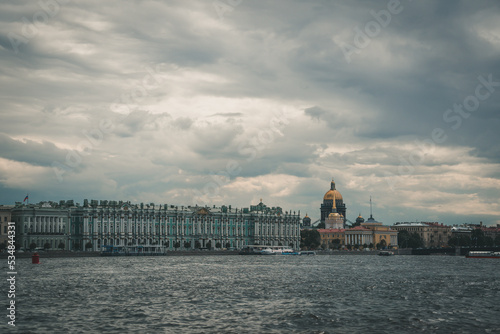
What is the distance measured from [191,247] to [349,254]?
35.6m

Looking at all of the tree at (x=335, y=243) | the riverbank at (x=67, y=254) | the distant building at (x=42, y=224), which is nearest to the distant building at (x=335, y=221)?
the tree at (x=335, y=243)

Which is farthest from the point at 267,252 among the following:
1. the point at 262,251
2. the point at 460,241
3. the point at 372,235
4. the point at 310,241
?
the point at 460,241

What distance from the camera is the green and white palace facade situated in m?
112

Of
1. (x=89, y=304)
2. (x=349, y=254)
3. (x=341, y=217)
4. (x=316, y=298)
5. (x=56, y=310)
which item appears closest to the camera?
(x=56, y=310)

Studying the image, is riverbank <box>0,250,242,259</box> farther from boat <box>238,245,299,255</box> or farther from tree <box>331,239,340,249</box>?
tree <box>331,239,340,249</box>

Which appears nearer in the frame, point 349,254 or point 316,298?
point 316,298

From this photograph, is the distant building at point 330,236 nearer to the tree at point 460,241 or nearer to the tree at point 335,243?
the tree at point 335,243

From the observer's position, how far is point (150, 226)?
422 feet

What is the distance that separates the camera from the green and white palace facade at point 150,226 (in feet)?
369

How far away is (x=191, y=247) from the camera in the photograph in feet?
440

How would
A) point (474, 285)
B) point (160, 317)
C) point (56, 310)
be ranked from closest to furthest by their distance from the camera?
1. point (160, 317)
2. point (56, 310)
3. point (474, 285)

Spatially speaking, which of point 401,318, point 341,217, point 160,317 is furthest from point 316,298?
point 341,217

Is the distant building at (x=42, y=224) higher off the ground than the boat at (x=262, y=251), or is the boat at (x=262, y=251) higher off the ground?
the distant building at (x=42, y=224)

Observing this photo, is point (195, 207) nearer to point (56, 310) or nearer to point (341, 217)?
point (341, 217)
